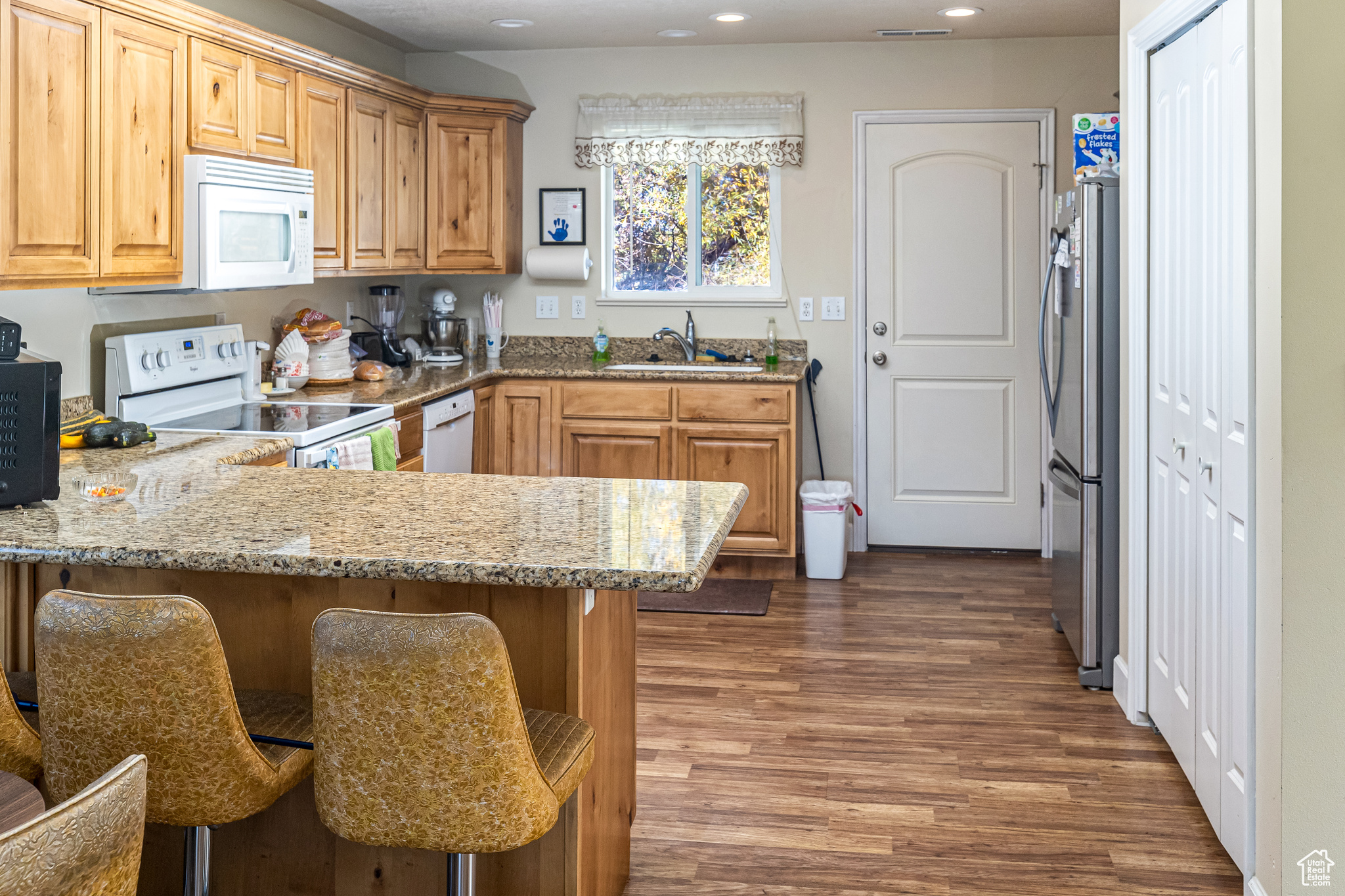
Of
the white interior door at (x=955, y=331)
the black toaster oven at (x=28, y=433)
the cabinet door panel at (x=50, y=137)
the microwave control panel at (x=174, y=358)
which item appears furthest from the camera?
the white interior door at (x=955, y=331)

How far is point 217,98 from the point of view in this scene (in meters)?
3.45

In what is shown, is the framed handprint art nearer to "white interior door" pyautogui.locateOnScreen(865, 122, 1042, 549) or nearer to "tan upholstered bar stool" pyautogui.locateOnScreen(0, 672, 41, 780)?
"white interior door" pyautogui.locateOnScreen(865, 122, 1042, 549)

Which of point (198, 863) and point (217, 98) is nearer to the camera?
point (198, 863)

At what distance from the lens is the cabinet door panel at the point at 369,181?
437 cm

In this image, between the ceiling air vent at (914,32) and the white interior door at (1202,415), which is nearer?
the white interior door at (1202,415)

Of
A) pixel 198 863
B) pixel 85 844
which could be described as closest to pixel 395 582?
pixel 198 863

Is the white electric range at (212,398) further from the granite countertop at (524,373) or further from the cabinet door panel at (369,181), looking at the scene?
the cabinet door panel at (369,181)

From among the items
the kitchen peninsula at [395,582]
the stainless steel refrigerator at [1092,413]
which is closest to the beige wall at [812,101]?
the stainless steel refrigerator at [1092,413]

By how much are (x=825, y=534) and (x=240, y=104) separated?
2.75 metres

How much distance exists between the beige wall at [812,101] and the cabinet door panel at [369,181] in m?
0.94

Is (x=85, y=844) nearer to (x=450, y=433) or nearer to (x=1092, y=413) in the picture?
(x=1092, y=413)

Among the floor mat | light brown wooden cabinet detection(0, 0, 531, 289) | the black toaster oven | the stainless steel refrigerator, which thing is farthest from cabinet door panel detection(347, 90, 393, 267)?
the stainless steel refrigerator

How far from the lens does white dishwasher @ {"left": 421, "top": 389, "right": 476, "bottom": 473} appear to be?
4.30 meters

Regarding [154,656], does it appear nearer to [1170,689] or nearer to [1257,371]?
[1257,371]
